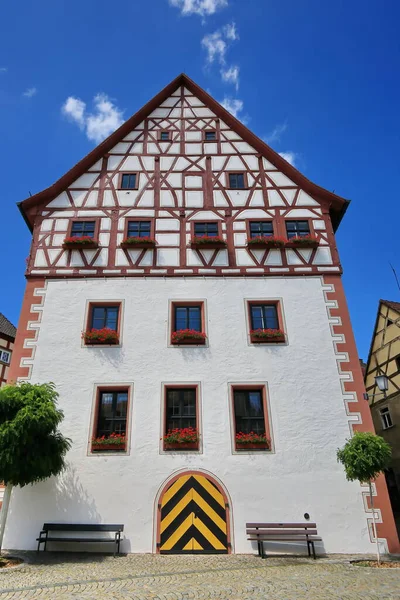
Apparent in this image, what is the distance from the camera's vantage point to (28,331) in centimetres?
1402

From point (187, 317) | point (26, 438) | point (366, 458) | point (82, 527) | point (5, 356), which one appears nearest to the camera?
point (26, 438)

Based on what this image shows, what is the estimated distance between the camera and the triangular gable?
1636 cm

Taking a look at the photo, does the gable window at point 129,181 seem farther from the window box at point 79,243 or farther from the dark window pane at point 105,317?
the dark window pane at point 105,317

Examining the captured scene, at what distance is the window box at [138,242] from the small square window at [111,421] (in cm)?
517

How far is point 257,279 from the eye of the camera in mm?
14984

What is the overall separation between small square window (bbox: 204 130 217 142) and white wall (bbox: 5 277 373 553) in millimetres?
6721

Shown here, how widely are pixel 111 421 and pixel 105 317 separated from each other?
3.52 m

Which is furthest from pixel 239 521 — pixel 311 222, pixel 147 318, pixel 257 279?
pixel 311 222

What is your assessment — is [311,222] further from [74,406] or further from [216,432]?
[74,406]

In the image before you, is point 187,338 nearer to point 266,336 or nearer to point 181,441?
point 266,336

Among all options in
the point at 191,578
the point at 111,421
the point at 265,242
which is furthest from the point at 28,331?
the point at 191,578

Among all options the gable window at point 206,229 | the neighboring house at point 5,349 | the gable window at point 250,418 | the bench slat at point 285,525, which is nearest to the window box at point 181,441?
the gable window at point 250,418

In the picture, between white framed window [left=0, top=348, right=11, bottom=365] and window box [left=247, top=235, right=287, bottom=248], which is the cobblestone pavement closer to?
window box [left=247, top=235, right=287, bottom=248]

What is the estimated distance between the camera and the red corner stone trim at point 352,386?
37.3 feet
